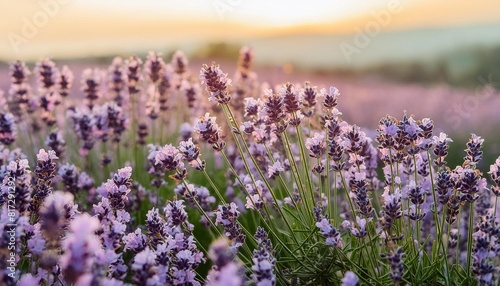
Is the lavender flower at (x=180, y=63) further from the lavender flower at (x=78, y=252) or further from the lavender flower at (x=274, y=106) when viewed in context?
the lavender flower at (x=78, y=252)

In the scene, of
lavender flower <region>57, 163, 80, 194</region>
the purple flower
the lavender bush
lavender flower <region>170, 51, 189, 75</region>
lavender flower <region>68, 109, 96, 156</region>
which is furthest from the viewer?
lavender flower <region>170, 51, 189, 75</region>

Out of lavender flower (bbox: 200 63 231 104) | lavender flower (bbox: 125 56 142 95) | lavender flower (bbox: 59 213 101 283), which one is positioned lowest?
lavender flower (bbox: 59 213 101 283)

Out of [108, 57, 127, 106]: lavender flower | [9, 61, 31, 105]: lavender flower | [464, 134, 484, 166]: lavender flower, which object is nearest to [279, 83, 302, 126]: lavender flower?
[464, 134, 484, 166]: lavender flower

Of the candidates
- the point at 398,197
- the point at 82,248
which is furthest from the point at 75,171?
the point at 82,248

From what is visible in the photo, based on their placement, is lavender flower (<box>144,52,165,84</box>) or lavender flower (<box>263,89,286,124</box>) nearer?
lavender flower (<box>263,89,286,124</box>)

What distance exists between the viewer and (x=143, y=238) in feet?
7.90

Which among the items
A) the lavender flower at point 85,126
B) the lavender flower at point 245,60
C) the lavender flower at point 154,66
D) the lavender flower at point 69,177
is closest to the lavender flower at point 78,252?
the lavender flower at point 69,177

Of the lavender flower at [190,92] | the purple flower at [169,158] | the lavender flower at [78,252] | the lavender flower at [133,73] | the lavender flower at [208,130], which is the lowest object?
the lavender flower at [78,252]

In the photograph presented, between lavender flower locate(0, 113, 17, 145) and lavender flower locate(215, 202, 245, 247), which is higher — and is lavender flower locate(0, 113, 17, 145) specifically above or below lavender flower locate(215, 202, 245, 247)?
above

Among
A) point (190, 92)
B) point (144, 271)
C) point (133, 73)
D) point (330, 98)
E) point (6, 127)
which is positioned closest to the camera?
point (144, 271)

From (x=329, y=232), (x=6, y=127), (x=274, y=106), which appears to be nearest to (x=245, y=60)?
(x=6, y=127)

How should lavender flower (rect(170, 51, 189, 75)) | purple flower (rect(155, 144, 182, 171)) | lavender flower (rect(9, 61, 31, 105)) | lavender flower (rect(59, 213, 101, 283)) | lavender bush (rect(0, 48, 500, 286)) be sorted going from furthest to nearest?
1. lavender flower (rect(170, 51, 189, 75))
2. lavender flower (rect(9, 61, 31, 105))
3. purple flower (rect(155, 144, 182, 171))
4. lavender bush (rect(0, 48, 500, 286))
5. lavender flower (rect(59, 213, 101, 283))

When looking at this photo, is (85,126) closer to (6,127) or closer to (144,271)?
(6,127)

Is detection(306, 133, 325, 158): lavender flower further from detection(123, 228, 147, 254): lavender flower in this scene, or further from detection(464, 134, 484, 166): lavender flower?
detection(123, 228, 147, 254): lavender flower
